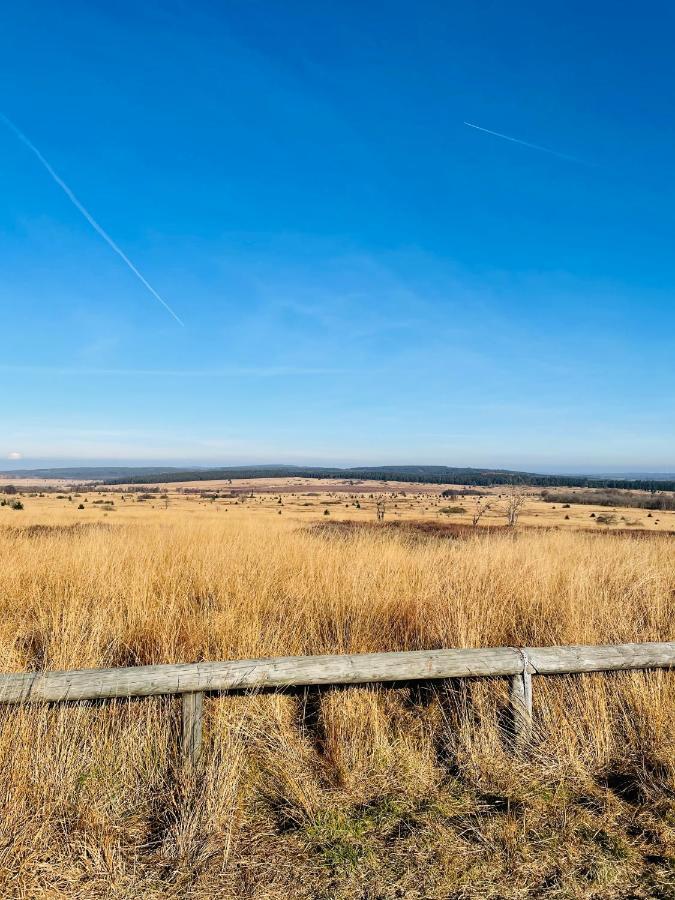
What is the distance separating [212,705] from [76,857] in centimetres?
128

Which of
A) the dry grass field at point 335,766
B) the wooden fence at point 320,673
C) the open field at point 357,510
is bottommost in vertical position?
the open field at point 357,510

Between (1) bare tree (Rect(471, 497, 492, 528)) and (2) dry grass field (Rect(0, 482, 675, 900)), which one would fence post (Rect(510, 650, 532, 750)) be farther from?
(1) bare tree (Rect(471, 497, 492, 528))

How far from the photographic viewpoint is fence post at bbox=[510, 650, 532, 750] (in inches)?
159

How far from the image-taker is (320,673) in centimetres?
377

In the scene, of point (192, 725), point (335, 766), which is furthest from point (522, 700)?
point (192, 725)

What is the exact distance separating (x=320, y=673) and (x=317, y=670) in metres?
0.03

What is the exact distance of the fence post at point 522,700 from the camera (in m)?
4.05

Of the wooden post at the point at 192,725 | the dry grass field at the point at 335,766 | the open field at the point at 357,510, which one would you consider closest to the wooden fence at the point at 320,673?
the wooden post at the point at 192,725

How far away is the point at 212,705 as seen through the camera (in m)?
4.02

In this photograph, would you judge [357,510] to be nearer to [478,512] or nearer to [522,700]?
[478,512]

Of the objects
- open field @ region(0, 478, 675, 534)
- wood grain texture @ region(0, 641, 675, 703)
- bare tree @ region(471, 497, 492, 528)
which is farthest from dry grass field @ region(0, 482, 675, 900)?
bare tree @ region(471, 497, 492, 528)

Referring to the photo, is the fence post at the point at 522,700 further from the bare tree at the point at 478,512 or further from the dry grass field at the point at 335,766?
Result: the bare tree at the point at 478,512

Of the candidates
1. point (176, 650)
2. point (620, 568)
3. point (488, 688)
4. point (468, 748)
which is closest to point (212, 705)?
point (176, 650)

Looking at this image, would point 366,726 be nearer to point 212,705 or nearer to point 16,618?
point 212,705
